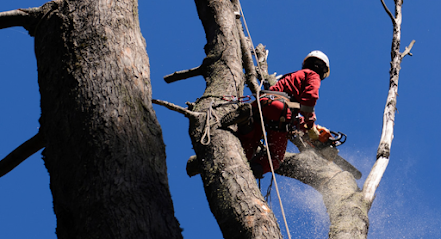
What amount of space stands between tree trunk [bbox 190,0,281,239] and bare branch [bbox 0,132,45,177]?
3.99ft

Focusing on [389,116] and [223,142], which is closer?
[223,142]

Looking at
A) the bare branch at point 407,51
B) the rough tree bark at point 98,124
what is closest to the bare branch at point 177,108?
the rough tree bark at point 98,124

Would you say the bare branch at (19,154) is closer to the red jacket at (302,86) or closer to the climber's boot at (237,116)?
the climber's boot at (237,116)

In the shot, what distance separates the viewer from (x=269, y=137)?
4125mm

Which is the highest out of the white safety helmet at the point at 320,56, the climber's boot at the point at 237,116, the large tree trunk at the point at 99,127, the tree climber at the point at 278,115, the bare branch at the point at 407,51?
the bare branch at the point at 407,51

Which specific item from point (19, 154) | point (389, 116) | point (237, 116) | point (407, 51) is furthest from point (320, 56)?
point (19, 154)

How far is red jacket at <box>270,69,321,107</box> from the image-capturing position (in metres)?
3.76

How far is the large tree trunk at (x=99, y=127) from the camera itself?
5.53 feet

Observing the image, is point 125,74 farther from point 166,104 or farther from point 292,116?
point 292,116

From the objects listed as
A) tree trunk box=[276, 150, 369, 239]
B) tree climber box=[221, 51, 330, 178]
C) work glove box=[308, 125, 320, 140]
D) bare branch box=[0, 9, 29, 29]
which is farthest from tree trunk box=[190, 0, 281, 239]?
bare branch box=[0, 9, 29, 29]

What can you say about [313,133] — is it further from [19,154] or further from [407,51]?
[19,154]

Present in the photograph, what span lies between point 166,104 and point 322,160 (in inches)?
95.4

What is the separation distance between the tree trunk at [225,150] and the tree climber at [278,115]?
0.24 m

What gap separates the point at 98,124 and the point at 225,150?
1383 millimetres
